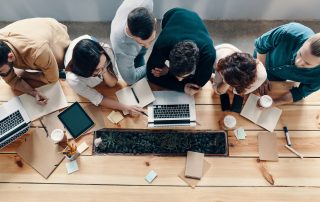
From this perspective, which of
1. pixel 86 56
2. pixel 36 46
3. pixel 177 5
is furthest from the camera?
pixel 177 5

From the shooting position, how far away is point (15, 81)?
73.3 inches

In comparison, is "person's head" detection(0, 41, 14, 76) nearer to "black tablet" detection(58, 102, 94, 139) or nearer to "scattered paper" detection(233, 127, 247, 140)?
"black tablet" detection(58, 102, 94, 139)

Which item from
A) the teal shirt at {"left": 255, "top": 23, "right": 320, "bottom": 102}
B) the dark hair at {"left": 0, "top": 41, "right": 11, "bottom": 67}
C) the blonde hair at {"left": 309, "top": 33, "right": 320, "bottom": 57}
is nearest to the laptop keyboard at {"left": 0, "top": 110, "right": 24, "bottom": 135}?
the dark hair at {"left": 0, "top": 41, "right": 11, "bottom": 67}

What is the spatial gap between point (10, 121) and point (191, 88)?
3.57 ft

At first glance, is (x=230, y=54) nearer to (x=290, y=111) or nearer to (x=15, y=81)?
(x=290, y=111)

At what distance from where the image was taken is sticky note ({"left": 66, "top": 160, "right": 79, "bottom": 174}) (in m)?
1.77

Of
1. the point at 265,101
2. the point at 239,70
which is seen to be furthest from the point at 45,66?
the point at 265,101

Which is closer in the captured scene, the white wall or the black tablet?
the black tablet

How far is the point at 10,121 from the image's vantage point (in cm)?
181

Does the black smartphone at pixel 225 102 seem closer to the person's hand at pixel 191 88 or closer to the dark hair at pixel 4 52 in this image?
the person's hand at pixel 191 88

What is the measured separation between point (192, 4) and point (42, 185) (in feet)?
6.50

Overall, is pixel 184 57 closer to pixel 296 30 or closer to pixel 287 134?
pixel 296 30

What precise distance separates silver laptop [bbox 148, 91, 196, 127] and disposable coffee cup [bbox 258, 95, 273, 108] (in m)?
0.41

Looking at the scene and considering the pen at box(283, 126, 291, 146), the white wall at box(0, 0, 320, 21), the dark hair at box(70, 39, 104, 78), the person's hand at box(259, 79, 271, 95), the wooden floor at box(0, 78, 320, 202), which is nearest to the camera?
the dark hair at box(70, 39, 104, 78)
